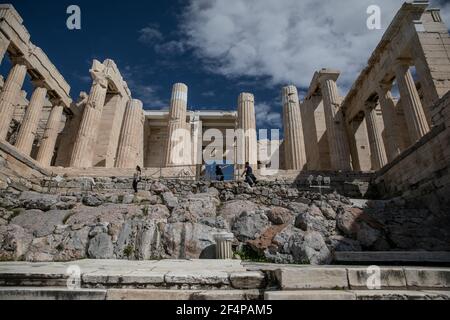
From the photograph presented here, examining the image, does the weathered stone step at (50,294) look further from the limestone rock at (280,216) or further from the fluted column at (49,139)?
the fluted column at (49,139)

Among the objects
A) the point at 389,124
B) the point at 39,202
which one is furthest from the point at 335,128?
the point at 39,202

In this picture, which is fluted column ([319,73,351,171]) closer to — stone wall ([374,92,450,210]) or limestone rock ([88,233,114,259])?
stone wall ([374,92,450,210])

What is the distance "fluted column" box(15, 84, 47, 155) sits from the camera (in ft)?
59.8

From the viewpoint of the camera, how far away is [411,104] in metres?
14.5

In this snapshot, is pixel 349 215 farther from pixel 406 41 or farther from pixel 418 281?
pixel 406 41

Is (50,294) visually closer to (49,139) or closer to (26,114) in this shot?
(26,114)

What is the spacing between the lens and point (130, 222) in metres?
8.20

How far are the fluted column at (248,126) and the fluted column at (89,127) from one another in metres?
11.5

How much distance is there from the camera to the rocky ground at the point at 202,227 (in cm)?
728

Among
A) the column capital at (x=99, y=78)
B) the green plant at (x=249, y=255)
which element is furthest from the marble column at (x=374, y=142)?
the column capital at (x=99, y=78)

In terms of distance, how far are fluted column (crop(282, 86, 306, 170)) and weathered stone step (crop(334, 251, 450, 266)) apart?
42.8 ft

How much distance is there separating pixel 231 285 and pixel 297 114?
1879 cm

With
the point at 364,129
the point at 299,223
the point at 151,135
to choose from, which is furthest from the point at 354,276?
the point at 151,135

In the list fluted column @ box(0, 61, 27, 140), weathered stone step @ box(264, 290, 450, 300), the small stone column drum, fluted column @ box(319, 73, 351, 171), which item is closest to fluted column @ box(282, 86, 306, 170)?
fluted column @ box(319, 73, 351, 171)
